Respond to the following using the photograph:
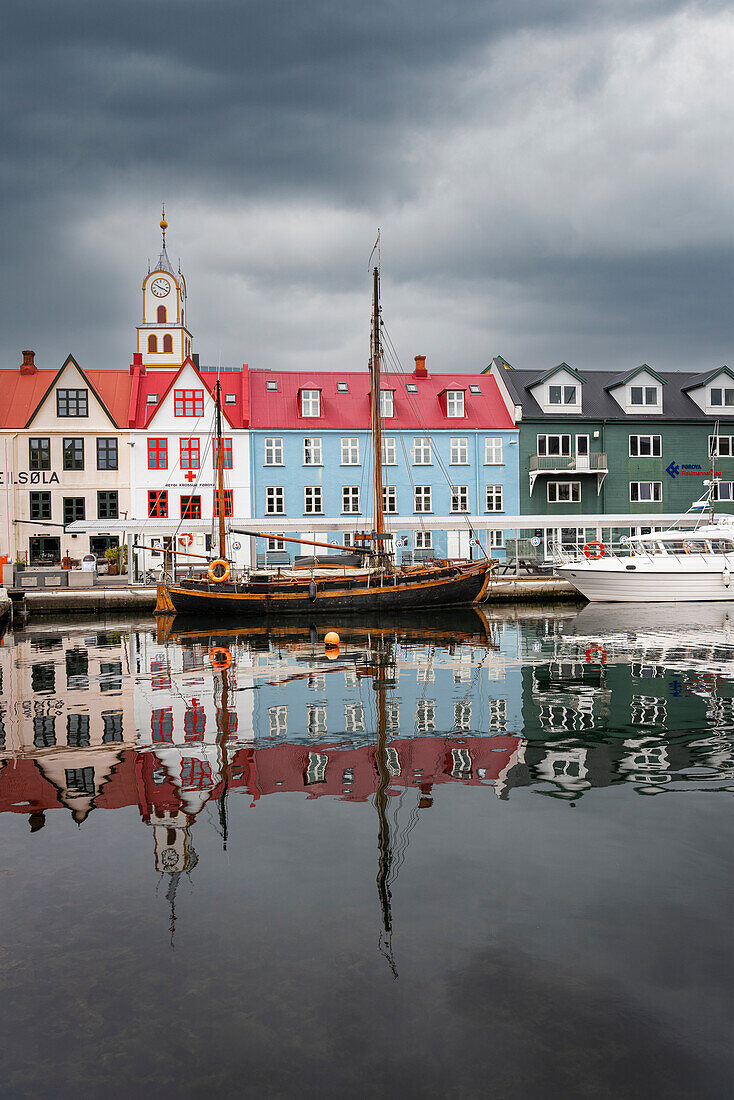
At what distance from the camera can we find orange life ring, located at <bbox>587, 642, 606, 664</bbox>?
23.0 m

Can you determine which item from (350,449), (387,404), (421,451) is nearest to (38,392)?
(350,449)

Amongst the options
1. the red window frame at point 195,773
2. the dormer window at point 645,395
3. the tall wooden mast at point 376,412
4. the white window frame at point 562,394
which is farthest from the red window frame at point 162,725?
the dormer window at point 645,395

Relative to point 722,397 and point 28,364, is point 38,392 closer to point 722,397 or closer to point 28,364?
point 28,364

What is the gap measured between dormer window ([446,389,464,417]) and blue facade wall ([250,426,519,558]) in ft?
4.97

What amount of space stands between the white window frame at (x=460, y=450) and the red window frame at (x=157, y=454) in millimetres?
19167

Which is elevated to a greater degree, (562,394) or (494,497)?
(562,394)

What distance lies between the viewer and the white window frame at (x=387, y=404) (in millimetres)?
56688

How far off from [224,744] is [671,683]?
10633mm

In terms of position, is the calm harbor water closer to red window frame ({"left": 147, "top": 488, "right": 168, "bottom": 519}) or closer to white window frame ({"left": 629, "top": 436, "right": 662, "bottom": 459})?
red window frame ({"left": 147, "top": 488, "right": 168, "bottom": 519})

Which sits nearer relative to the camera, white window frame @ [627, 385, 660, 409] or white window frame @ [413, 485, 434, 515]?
white window frame @ [413, 485, 434, 515]

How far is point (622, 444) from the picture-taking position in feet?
187

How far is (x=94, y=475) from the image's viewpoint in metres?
54.2

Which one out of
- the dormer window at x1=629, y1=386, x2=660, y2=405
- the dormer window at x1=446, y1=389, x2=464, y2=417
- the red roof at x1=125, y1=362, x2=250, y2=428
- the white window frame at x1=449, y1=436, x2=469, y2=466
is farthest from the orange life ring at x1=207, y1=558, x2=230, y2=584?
the dormer window at x1=629, y1=386, x2=660, y2=405

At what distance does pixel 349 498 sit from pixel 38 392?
22.3 m
